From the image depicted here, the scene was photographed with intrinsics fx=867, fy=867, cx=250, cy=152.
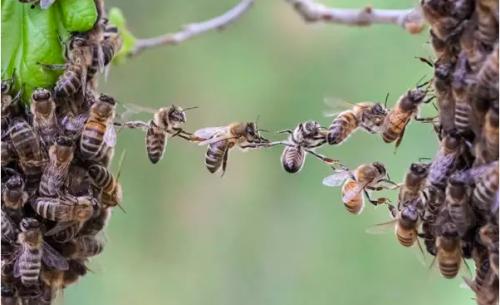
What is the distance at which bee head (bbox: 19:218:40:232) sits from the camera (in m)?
1.92

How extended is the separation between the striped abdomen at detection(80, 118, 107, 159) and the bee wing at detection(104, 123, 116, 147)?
0.04ft

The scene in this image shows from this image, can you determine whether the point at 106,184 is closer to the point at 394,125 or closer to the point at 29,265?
the point at 29,265

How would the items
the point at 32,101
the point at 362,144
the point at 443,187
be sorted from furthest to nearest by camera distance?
the point at 362,144 < the point at 32,101 < the point at 443,187

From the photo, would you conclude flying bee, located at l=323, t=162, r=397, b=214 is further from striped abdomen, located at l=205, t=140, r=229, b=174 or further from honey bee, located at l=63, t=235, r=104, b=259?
honey bee, located at l=63, t=235, r=104, b=259

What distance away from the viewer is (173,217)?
6207 mm

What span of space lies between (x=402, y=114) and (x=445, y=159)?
0.82 feet

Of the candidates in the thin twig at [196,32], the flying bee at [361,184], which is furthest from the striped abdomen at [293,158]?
the thin twig at [196,32]

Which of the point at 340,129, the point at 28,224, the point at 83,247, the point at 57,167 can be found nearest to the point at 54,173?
the point at 57,167

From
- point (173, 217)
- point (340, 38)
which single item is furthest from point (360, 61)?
point (173, 217)

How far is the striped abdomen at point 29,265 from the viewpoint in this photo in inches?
75.0

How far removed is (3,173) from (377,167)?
0.86 meters

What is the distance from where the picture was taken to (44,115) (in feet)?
6.32

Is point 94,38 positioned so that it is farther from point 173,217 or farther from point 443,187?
point 173,217

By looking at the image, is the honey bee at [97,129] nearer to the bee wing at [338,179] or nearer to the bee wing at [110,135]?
the bee wing at [110,135]
